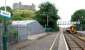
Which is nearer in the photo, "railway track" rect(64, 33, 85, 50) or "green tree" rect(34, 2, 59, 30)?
"railway track" rect(64, 33, 85, 50)

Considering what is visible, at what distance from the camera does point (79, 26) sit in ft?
549

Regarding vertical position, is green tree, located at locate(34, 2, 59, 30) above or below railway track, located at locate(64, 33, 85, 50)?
above

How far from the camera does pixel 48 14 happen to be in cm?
14200

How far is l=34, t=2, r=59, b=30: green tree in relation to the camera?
449 ft

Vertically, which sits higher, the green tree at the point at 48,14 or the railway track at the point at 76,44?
the green tree at the point at 48,14

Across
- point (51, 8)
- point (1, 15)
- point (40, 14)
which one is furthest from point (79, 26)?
point (1, 15)

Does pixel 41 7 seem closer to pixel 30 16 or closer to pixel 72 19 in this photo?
pixel 30 16

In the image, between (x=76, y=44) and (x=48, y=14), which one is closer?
(x=76, y=44)

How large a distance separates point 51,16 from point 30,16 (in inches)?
429

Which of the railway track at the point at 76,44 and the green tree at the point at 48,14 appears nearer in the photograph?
the railway track at the point at 76,44

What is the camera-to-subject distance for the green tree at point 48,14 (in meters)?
137

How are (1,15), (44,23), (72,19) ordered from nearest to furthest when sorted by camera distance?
(1,15)
(44,23)
(72,19)

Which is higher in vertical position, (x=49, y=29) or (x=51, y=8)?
(x=51, y=8)

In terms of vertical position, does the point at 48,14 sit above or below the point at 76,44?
above
